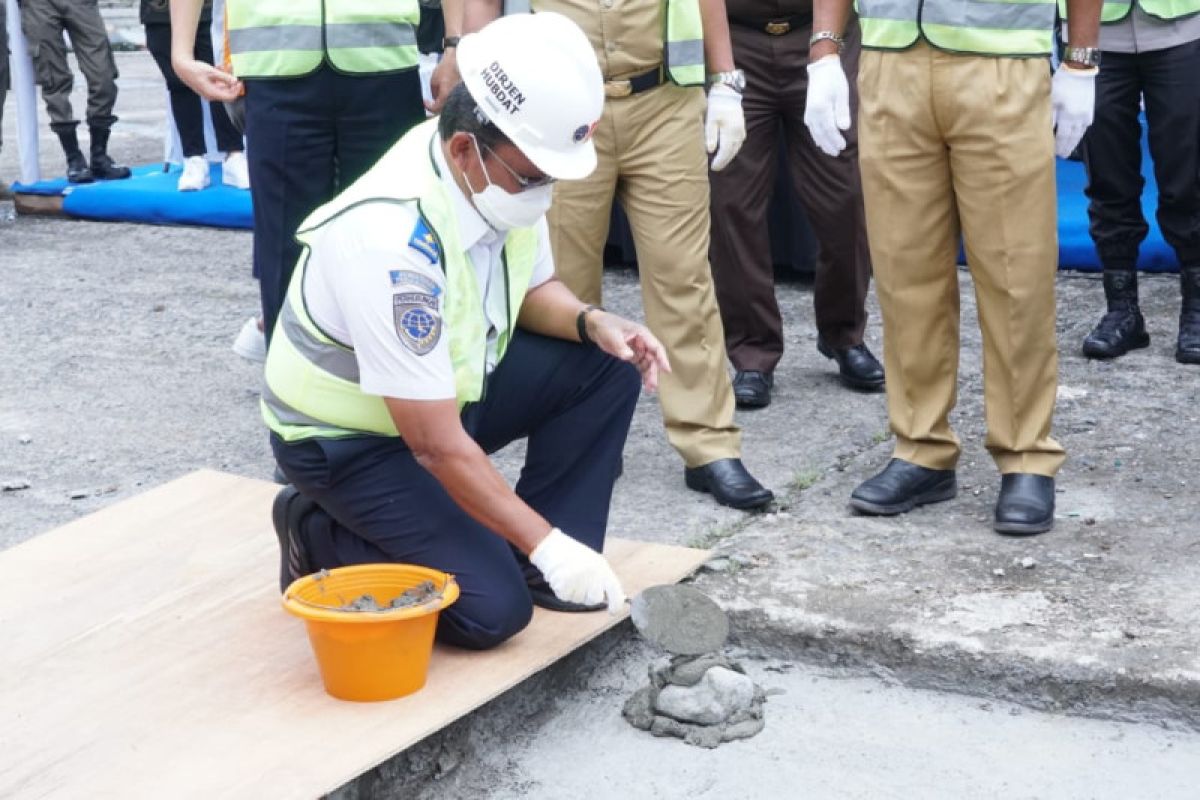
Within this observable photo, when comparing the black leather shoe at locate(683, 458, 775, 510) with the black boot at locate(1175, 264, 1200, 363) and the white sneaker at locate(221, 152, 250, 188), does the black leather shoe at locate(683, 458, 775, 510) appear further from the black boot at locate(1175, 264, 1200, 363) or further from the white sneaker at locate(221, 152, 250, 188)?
the white sneaker at locate(221, 152, 250, 188)

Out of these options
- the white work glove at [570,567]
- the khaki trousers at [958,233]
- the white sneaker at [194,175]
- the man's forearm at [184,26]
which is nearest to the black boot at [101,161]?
the white sneaker at [194,175]

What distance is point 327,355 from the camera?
2.90 meters

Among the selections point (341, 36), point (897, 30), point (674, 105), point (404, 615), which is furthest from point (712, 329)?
point (404, 615)

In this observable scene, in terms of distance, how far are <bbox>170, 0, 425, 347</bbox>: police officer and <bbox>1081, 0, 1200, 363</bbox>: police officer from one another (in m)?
1.94

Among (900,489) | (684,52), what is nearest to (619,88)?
(684,52)

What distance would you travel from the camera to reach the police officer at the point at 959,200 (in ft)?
11.1

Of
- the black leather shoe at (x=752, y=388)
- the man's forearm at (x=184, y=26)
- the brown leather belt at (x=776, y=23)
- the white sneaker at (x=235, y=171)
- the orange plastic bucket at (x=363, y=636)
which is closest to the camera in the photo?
the orange plastic bucket at (x=363, y=636)

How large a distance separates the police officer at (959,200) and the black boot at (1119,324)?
4.15 feet

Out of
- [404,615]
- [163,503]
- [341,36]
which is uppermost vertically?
[341,36]

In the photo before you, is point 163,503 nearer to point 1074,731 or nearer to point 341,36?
point 341,36

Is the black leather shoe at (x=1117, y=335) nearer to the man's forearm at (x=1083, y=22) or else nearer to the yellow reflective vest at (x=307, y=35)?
the man's forearm at (x=1083, y=22)

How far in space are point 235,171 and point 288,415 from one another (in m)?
Answer: 4.82

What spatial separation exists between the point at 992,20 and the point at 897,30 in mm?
193

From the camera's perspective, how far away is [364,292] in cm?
270
